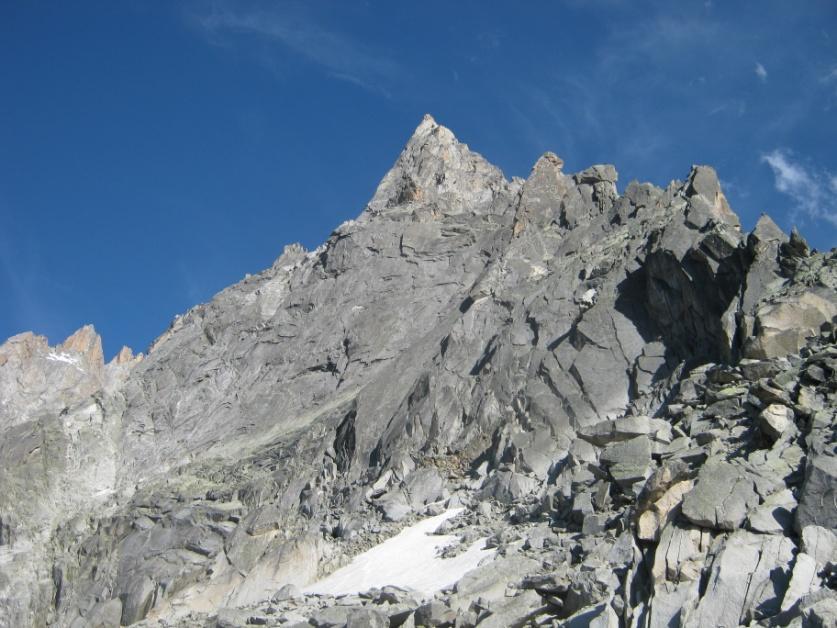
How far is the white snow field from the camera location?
26.1 m

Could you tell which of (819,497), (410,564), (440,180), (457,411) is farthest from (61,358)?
(819,497)

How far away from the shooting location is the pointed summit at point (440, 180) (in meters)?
73.8

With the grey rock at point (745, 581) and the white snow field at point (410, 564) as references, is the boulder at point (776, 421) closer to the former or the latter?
the grey rock at point (745, 581)

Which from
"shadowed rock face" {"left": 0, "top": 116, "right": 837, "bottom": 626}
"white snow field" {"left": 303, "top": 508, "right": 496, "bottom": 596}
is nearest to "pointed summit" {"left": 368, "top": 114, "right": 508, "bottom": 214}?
"shadowed rock face" {"left": 0, "top": 116, "right": 837, "bottom": 626}

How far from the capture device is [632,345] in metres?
38.5

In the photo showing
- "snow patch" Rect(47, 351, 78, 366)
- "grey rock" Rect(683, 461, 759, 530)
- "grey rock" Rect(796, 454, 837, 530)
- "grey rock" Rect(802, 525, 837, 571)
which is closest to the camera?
"grey rock" Rect(802, 525, 837, 571)

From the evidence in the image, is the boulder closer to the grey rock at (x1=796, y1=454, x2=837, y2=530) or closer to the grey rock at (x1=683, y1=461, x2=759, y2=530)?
the grey rock at (x1=683, y1=461, x2=759, y2=530)

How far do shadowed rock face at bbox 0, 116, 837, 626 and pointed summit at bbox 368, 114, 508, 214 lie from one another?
0.40 meters

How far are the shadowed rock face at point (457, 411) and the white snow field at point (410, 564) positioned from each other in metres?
1.55

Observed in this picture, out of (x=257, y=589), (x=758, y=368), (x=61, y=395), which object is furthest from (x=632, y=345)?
(x=61, y=395)

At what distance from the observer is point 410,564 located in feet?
95.6

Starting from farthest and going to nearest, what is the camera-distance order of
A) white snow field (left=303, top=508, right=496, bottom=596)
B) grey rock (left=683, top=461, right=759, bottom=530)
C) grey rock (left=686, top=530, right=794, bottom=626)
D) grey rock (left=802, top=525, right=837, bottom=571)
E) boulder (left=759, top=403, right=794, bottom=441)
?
white snow field (left=303, top=508, right=496, bottom=596) < boulder (left=759, top=403, right=794, bottom=441) < grey rock (left=683, top=461, right=759, bottom=530) < grey rock (left=802, top=525, right=837, bottom=571) < grey rock (left=686, top=530, right=794, bottom=626)

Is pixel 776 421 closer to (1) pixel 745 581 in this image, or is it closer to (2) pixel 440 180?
(1) pixel 745 581

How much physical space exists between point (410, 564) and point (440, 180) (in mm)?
52953
